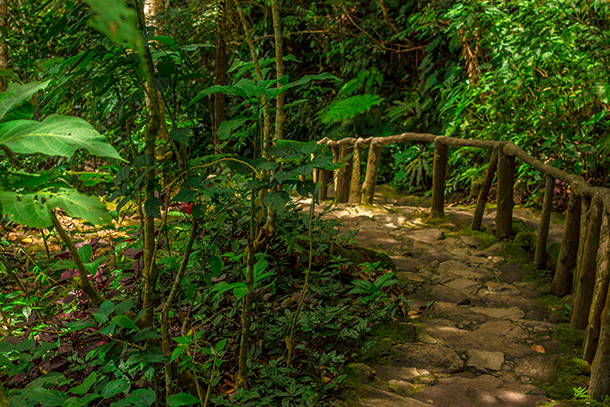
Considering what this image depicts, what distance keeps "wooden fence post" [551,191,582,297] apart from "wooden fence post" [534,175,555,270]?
0.43 metres

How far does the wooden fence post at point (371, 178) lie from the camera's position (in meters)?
6.18

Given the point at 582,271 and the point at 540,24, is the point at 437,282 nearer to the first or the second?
the point at 582,271

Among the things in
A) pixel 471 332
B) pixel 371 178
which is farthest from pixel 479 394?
pixel 371 178

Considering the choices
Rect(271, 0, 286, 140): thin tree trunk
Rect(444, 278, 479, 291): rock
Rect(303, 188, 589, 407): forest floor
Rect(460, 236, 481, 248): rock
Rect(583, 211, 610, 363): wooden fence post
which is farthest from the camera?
Rect(460, 236, 481, 248): rock

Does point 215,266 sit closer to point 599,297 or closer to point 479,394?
point 479,394

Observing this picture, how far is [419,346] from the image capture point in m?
2.53

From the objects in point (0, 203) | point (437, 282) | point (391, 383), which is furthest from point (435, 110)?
point (0, 203)

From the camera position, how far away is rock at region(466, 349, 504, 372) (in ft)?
8.00

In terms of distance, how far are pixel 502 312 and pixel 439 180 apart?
237cm

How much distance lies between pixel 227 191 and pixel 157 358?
634 mm

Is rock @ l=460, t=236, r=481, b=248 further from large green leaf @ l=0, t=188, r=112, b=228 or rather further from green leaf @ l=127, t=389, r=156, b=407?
large green leaf @ l=0, t=188, r=112, b=228

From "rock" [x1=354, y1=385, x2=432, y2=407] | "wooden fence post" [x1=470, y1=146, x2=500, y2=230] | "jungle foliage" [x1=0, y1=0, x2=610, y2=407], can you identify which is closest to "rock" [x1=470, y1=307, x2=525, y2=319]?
"jungle foliage" [x1=0, y1=0, x2=610, y2=407]

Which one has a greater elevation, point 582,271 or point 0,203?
point 0,203

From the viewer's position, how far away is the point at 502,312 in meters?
3.21
